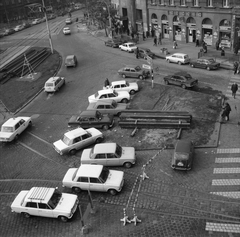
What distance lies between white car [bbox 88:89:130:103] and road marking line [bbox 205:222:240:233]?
1695 centimetres

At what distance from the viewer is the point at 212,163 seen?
68.8 feet

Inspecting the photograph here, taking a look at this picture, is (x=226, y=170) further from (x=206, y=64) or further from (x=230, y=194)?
(x=206, y=64)

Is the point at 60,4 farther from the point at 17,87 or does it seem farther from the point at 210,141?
the point at 210,141

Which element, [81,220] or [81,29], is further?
[81,29]

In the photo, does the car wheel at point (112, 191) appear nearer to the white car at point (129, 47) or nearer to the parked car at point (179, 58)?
the parked car at point (179, 58)

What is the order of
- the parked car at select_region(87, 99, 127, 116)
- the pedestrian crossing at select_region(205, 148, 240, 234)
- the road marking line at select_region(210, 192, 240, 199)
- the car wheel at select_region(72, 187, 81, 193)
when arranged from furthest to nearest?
the parked car at select_region(87, 99, 127, 116) → the car wheel at select_region(72, 187, 81, 193) → the road marking line at select_region(210, 192, 240, 199) → the pedestrian crossing at select_region(205, 148, 240, 234)

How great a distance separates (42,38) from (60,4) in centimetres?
5557

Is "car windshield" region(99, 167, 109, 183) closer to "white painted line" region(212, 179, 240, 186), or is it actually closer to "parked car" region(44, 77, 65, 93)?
"white painted line" region(212, 179, 240, 186)

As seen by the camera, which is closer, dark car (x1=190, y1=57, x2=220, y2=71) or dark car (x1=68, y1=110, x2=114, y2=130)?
dark car (x1=68, y1=110, x2=114, y2=130)

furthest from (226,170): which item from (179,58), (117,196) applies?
(179,58)

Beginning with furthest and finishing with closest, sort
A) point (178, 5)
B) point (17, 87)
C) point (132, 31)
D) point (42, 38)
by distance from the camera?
1. point (42, 38)
2. point (132, 31)
3. point (178, 5)
4. point (17, 87)

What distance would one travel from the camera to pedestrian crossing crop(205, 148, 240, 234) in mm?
16062

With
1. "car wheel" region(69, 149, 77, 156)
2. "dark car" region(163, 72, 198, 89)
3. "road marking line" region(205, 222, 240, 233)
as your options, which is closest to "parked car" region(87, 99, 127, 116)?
"car wheel" region(69, 149, 77, 156)

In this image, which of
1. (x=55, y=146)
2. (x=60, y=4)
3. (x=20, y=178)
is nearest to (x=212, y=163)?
(x=55, y=146)
